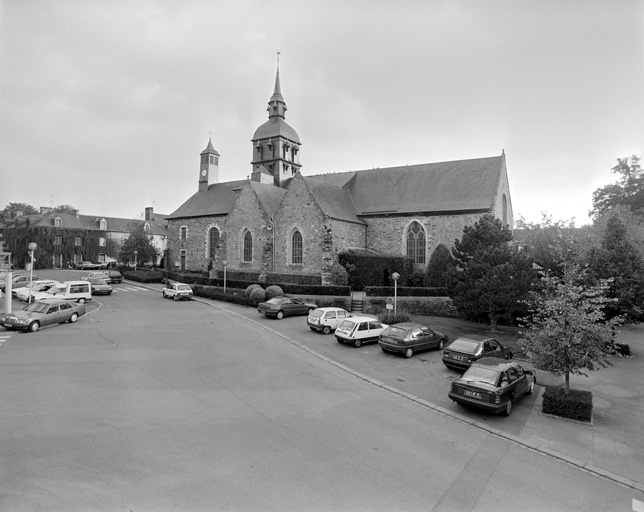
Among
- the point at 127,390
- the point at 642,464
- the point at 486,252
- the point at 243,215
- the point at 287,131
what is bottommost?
the point at 642,464

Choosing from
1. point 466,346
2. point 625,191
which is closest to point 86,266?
point 466,346

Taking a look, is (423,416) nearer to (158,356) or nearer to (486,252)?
(158,356)

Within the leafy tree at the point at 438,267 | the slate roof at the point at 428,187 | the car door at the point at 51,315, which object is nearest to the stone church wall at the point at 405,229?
the slate roof at the point at 428,187

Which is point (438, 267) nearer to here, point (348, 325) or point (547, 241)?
point (547, 241)

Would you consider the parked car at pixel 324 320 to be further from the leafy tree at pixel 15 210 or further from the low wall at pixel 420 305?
the leafy tree at pixel 15 210

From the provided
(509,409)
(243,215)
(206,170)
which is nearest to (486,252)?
(509,409)

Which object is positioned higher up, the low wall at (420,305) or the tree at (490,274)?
the tree at (490,274)

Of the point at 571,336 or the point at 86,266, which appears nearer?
the point at 571,336

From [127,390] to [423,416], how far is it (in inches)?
337

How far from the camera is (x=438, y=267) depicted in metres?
28.9

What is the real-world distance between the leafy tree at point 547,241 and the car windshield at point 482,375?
35.8 feet

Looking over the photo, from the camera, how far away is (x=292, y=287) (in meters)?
29.2

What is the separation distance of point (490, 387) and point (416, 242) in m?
23.5

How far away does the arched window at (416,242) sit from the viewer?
32.8 metres
